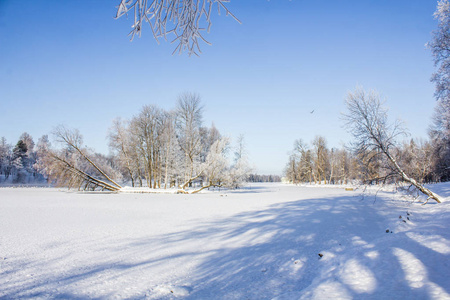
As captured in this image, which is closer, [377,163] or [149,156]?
[377,163]

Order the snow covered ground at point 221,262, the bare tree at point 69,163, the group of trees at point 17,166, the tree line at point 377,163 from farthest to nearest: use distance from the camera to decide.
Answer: the group of trees at point 17,166, the bare tree at point 69,163, the tree line at point 377,163, the snow covered ground at point 221,262

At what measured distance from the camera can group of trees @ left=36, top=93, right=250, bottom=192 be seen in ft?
76.1

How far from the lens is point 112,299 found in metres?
2.74

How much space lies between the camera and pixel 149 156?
26594mm

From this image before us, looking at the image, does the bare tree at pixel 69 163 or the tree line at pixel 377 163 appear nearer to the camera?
the tree line at pixel 377 163

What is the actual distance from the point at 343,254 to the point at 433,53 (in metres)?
11.6

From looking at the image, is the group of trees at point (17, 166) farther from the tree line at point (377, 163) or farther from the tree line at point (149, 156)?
the tree line at point (377, 163)

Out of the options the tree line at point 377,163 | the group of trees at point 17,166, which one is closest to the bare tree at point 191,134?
the tree line at point 377,163

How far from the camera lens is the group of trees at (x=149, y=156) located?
76.1 feet

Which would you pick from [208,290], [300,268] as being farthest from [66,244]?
[300,268]

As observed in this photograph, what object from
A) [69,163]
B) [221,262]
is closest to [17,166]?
[69,163]

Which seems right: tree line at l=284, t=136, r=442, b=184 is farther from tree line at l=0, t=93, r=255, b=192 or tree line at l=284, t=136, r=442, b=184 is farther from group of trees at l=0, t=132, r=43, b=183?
group of trees at l=0, t=132, r=43, b=183

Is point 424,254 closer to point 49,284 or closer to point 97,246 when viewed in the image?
point 49,284

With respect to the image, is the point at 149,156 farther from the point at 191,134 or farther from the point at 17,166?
the point at 17,166
